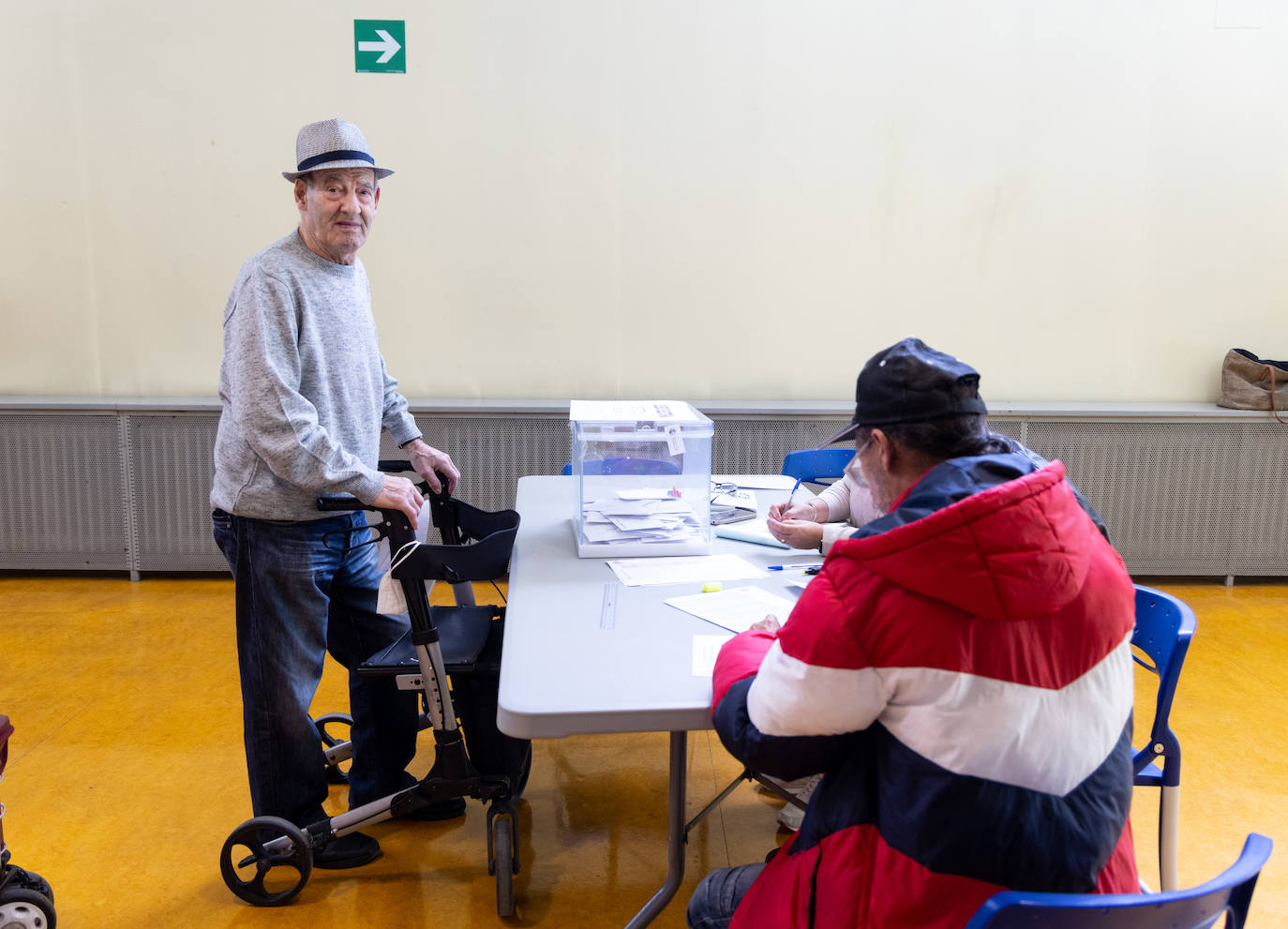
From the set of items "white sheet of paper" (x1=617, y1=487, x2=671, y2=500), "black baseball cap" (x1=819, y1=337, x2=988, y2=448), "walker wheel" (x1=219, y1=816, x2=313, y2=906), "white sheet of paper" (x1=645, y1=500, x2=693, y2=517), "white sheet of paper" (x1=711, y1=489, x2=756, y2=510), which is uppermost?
"black baseball cap" (x1=819, y1=337, x2=988, y2=448)

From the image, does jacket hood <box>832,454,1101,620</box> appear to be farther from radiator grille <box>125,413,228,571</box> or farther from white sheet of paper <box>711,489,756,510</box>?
radiator grille <box>125,413,228,571</box>

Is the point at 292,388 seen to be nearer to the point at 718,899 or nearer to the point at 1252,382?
the point at 718,899

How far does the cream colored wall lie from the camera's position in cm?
429

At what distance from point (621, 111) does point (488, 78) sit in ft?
2.01

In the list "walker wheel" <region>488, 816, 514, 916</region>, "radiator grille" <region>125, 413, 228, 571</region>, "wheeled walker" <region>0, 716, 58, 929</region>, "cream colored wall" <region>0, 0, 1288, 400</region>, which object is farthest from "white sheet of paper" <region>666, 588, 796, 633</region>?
"radiator grille" <region>125, 413, 228, 571</region>

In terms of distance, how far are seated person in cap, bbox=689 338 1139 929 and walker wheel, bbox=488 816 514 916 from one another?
1.04 meters

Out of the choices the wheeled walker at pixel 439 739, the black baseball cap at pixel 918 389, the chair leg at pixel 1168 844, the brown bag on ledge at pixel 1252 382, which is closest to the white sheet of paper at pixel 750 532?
the wheeled walker at pixel 439 739

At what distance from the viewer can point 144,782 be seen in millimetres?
2707

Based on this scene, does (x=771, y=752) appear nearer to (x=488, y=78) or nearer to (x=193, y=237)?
(x=488, y=78)

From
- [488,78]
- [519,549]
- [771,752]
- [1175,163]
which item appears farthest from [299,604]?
[1175,163]

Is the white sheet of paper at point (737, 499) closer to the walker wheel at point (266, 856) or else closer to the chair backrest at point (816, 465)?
the chair backrest at point (816, 465)

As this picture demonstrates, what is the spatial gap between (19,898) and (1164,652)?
7.55ft

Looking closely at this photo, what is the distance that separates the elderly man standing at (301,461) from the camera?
206cm

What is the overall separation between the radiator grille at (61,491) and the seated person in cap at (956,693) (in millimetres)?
4071
